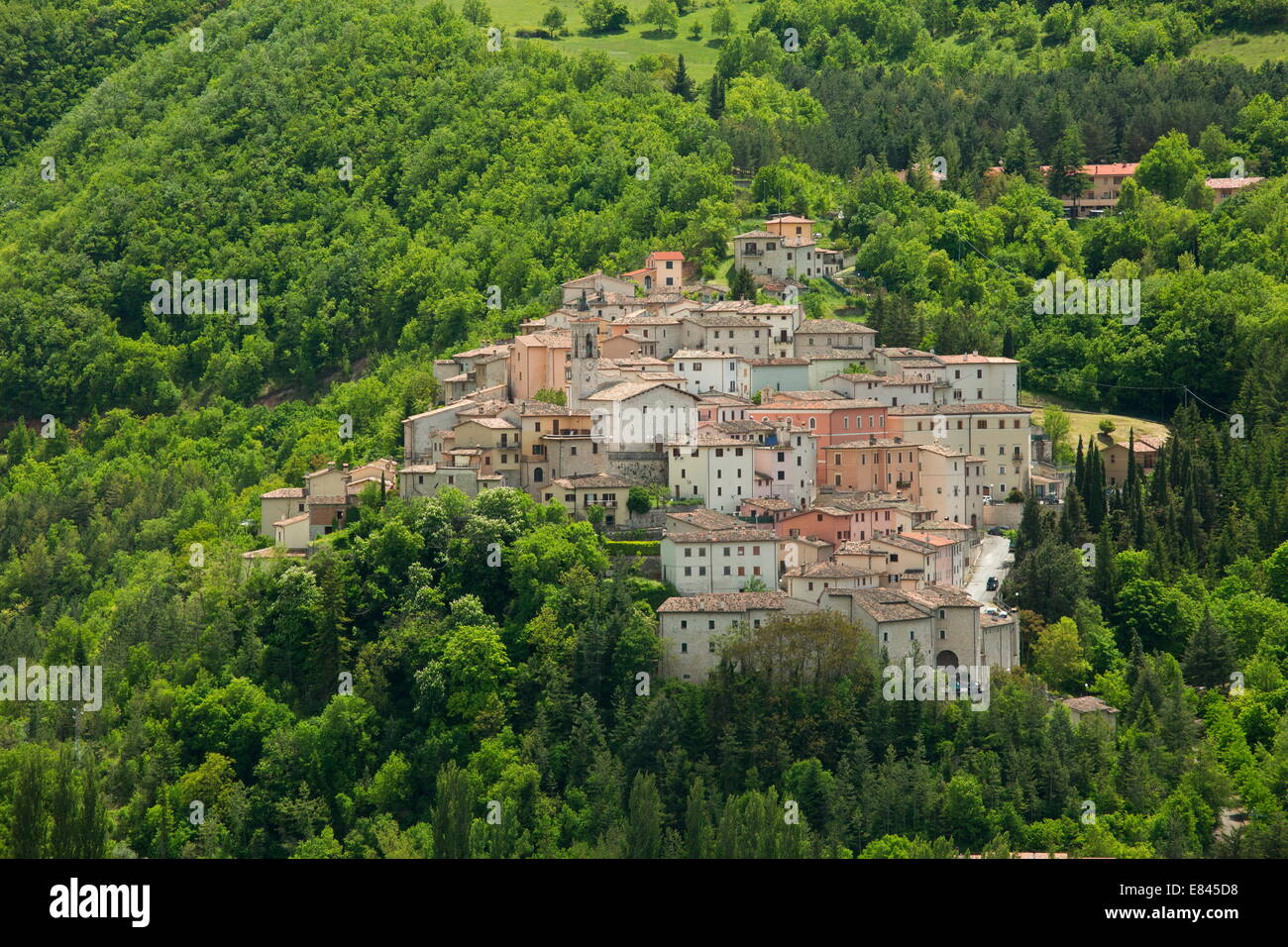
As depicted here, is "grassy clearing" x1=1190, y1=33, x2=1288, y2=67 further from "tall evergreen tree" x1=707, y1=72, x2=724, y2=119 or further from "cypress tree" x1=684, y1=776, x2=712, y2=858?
"cypress tree" x1=684, y1=776, x2=712, y2=858

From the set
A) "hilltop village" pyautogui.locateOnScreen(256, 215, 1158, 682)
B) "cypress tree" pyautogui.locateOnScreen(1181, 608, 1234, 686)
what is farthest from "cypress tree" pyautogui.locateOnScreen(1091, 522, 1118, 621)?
"hilltop village" pyautogui.locateOnScreen(256, 215, 1158, 682)

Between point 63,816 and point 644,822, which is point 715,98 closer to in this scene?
point 644,822

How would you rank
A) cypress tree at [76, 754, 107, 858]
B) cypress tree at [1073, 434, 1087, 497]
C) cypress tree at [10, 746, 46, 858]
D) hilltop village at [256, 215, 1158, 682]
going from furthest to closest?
cypress tree at [1073, 434, 1087, 497] → hilltop village at [256, 215, 1158, 682] → cypress tree at [76, 754, 107, 858] → cypress tree at [10, 746, 46, 858]

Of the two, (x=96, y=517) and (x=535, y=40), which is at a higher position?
(x=535, y=40)

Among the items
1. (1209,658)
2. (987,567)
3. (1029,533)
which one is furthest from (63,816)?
(1209,658)
